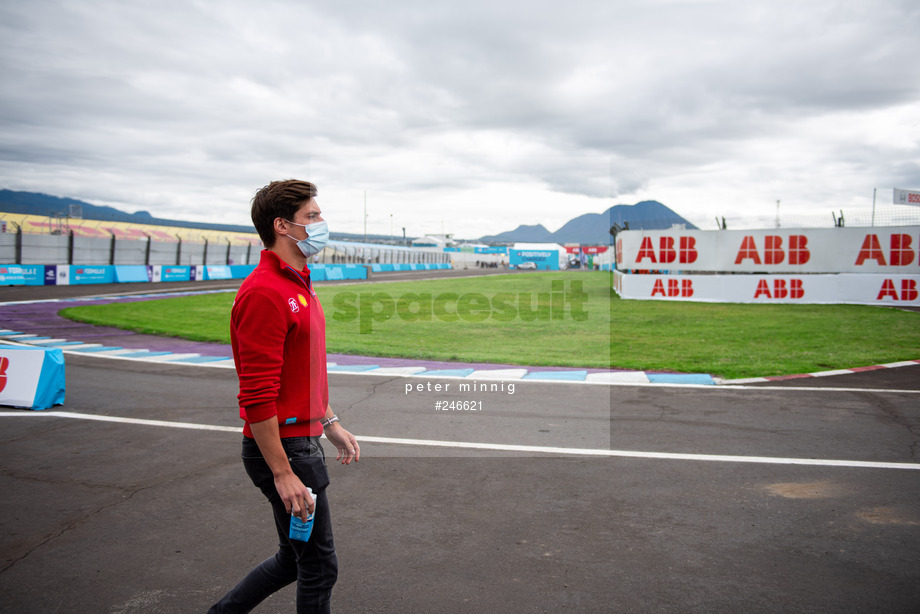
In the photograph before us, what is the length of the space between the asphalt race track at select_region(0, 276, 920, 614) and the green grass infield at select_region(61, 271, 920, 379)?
372 centimetres

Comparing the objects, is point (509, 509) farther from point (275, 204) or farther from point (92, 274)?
point (92, 274)

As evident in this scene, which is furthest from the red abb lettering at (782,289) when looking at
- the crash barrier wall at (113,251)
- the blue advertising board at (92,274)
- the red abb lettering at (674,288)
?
the blue advertising board at (92,274)

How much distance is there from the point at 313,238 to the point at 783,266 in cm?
2496

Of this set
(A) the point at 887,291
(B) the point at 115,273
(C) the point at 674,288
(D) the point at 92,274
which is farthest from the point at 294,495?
(B) the point at 115,273

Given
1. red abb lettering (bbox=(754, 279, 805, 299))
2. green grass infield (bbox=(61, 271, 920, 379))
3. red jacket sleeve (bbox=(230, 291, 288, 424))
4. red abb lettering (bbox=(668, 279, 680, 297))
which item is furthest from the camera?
red abb lettering (bbox=(668, 279, 680, 297))

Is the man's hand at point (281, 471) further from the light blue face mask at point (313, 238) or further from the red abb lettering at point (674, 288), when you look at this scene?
the red abb lettering at point (674, 288)

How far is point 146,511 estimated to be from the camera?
4.23 metres

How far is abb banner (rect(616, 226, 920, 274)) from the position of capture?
22.0 meters

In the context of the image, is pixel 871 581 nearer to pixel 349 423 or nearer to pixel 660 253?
pixel 349 423

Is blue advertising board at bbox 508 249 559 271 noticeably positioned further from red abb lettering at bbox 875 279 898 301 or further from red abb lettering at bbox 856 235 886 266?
red abb lettering at bbox 875 279 898 301

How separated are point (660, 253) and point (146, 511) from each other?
23853 millimetres

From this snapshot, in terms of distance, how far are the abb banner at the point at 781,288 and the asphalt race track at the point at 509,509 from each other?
55.2 feet

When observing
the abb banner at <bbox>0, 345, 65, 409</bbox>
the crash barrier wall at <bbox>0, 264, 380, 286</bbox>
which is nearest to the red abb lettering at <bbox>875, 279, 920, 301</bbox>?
the abb banner at <bbox>0, 345, 65, 409</bbox>

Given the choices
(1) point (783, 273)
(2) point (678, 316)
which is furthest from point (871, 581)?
(1) point (783, 273)
